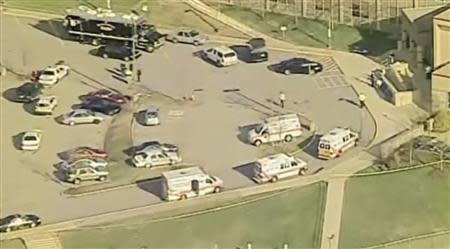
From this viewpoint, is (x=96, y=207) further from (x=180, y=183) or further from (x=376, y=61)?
(x=376, y=61)

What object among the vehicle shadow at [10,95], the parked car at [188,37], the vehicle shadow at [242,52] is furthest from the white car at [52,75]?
the vehicle shadow at [242,52]

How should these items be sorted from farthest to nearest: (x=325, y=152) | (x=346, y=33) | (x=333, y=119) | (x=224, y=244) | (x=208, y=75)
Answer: (x=346, y=33) < (x=208, y=75) < (x=333, y=119) < (x=325, y=152) < (x=224, y=244)

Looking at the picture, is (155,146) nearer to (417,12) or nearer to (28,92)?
(28,92)

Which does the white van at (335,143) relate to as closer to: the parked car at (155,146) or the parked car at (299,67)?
the parked car at (155,146)

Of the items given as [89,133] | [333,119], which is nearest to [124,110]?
[89,133]

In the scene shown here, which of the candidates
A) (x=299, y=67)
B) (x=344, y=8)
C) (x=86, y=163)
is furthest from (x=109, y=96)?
(x=344, y=8)

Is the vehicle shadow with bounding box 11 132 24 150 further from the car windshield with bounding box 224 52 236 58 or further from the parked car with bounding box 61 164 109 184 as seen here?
the car windshield with bounding box 224 52 236 58
